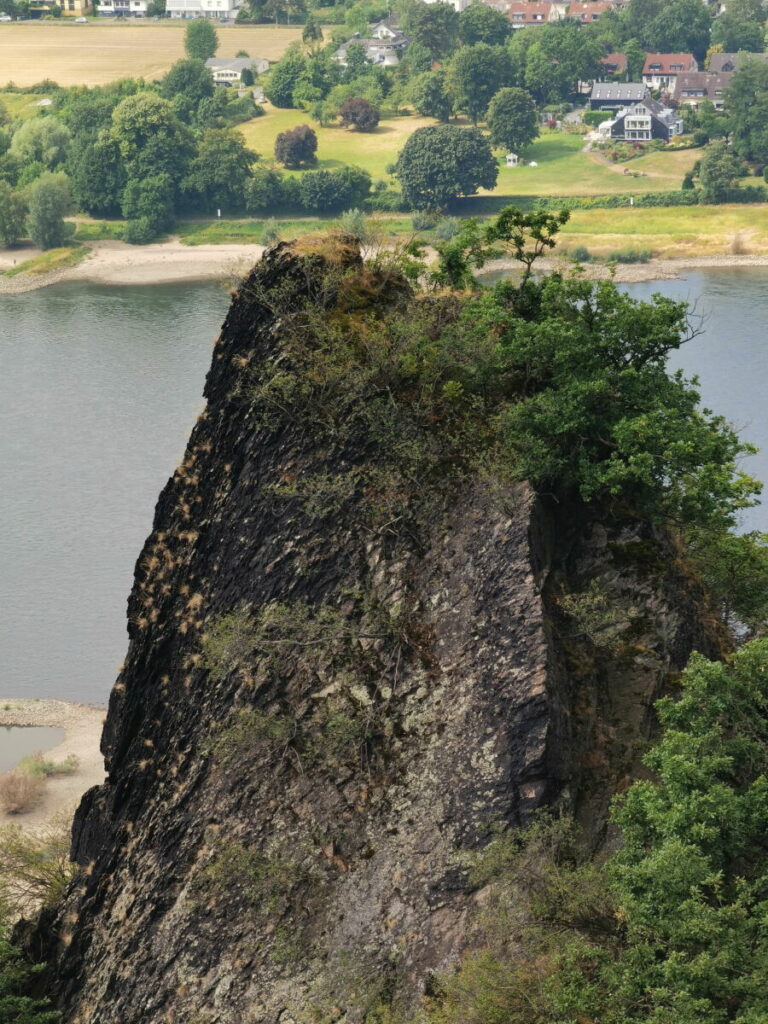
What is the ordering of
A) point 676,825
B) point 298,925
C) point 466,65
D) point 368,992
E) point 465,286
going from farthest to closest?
point 466,65 < point 465,286 < point 298,925 < point 368,992 < point 676,825

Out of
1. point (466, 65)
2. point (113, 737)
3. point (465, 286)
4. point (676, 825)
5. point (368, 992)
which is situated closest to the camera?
point (676, 825)

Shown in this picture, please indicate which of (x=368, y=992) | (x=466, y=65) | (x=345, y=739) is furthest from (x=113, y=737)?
(x=466, y=65)

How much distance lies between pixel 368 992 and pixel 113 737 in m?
9.92

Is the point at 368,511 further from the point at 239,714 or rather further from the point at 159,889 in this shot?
the point at 159,889

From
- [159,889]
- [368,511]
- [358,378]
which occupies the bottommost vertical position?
[159,889]

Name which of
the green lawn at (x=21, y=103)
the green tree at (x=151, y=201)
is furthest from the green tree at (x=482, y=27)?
the green tree at (x=151, y=201)

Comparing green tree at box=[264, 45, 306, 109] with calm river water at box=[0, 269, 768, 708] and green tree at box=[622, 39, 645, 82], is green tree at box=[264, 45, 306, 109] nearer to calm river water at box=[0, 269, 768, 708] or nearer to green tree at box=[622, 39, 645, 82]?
green tree at box=[622, 39, 645, 82]

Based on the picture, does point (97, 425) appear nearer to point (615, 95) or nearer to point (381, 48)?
point (615, 95)

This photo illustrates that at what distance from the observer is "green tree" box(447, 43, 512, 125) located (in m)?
158

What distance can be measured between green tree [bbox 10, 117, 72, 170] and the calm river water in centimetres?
3072

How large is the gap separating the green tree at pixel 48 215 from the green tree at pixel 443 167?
33.1 m

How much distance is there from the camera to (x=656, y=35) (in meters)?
191

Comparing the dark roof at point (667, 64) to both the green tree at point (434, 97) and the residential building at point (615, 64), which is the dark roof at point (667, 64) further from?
the green tree at point (434, 97)

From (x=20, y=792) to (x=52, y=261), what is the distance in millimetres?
85766
